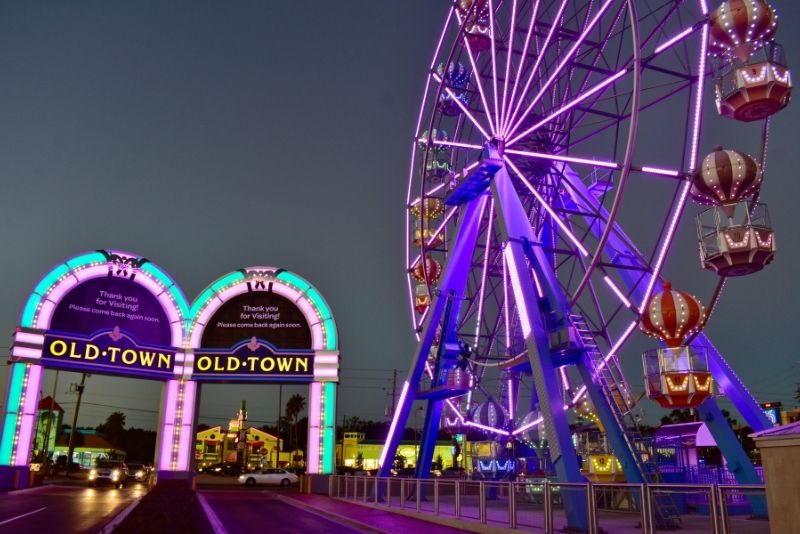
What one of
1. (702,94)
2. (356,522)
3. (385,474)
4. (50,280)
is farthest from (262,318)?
(702,94)

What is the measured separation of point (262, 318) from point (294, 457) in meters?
57.6

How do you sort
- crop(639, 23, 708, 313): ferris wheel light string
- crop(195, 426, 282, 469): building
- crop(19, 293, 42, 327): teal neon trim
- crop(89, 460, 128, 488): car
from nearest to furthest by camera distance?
crop(639, 23, 708, 313): ferris wheel light string → crop(19, 293, 42, 327): teal neon trim → crop(89, 460, 128, 488): car → crop(195, 426, 282, 469): building

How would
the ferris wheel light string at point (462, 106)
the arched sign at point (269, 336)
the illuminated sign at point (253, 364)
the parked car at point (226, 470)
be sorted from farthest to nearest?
1. the parked car at point (226, 470)
2. the illuminated sign at point (253, 364)
3. the arched sign at point (269, 336)
4. the ferris wheel light string at point (462, 106)

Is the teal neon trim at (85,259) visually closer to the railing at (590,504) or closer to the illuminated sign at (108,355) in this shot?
the illuminated sign at (108,355)

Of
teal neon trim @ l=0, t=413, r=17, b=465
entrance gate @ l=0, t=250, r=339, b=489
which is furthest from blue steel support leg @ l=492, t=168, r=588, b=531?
teal neon trim @ l=0, t=413, r=17, b=465

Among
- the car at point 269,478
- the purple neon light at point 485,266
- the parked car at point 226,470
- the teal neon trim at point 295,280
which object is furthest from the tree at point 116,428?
the purple neon light at point 485,266

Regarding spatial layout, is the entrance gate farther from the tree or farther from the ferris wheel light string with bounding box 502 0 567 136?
the tree

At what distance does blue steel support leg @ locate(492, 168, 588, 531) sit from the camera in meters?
15.2

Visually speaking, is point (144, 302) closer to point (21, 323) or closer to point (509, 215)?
point (21, 323)

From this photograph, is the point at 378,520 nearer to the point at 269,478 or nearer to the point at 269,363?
the point at 269,363

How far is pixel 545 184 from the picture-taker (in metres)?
24.4

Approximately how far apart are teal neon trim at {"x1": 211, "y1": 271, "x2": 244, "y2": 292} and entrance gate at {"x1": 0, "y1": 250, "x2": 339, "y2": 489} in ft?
0.17

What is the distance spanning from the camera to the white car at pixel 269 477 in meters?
41.5

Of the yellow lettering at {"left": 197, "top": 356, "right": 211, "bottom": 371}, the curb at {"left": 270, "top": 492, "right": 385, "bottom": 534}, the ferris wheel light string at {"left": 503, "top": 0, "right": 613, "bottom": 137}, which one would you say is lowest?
the curb at {"left": 270, "top": 492, "right": 385, "bottom": 534}
